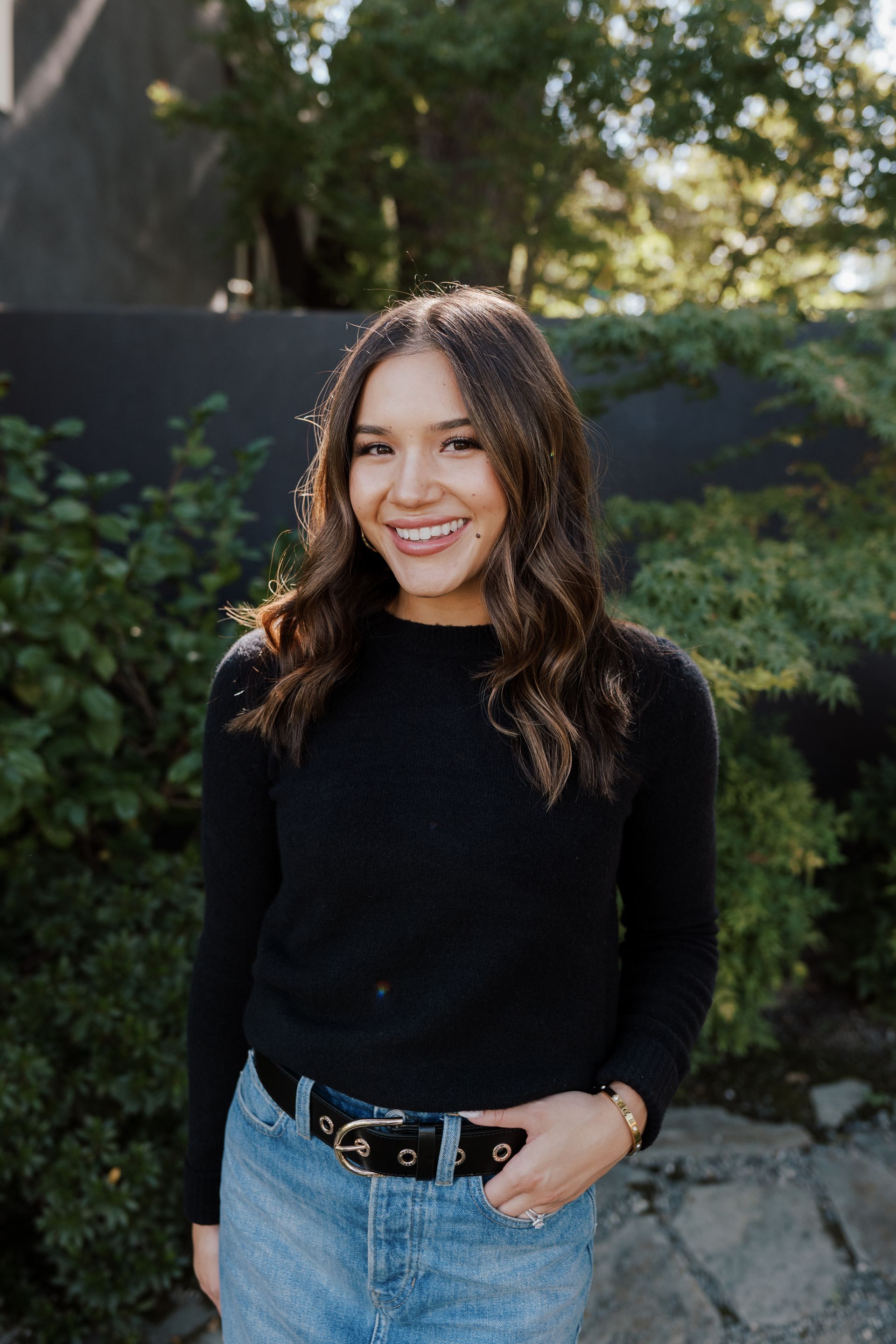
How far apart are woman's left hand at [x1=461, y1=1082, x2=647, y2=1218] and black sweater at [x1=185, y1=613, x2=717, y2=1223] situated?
0.02 meters

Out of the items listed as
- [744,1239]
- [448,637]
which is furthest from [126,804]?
[744,1239]

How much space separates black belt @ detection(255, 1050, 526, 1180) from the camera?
1.13m

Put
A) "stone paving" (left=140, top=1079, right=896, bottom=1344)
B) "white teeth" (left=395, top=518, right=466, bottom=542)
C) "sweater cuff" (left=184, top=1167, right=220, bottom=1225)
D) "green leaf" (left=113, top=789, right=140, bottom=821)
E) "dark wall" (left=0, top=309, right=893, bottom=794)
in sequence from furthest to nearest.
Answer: "dark wall" (left=0, top=309, right=893, bottom=794), "green leaf" (left=113, top=789, right=140, bottom=821), "stone paving" (left=140, top=1079, right=896, bottom=1344), "sweater cuff" (left=184, top=1167, right=220, bottom=1225), "white teeth" (left=395, top=518, right=466, bottom=542)

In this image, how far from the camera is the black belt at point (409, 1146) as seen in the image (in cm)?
113

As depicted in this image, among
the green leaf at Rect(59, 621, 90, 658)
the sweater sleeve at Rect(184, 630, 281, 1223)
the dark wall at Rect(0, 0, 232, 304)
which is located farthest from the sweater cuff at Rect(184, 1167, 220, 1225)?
the dark wall at Rect(0, 0, 232, 304)

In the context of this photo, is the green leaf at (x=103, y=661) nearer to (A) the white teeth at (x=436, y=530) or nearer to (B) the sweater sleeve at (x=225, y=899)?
(B) the sweater sleeve at (x=225, y=899)

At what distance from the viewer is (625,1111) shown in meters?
1.21

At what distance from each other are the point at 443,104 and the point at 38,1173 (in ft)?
17.7

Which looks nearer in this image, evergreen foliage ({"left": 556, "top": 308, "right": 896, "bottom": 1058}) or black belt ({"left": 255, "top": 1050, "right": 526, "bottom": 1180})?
black belt ({"left": 255, "top": 1050, "right": 526, "bottom": 1180})

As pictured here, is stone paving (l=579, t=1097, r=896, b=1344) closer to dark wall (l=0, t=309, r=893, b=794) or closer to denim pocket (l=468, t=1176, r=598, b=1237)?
denim pocket (l=468, t=1176, r=598, b=1237)

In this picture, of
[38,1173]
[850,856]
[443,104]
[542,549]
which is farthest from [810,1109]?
[443,104]

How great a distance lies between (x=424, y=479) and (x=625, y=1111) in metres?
0.84

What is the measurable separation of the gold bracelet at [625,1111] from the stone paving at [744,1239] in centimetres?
125

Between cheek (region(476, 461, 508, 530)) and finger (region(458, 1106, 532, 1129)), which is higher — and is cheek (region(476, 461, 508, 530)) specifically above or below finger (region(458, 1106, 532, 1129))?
above
